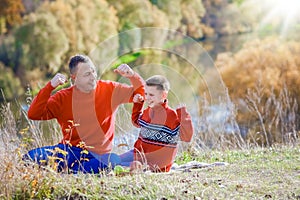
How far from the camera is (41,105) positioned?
4.20m

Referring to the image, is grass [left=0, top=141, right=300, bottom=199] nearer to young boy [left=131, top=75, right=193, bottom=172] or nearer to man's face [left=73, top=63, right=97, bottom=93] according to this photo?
young boy [left=131, top=75, right=193, bottom=172]

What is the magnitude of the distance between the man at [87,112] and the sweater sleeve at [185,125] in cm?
38

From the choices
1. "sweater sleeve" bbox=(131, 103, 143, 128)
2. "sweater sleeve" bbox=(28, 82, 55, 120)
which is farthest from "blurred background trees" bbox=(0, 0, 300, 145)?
"sweater sleeve" bbox=(28, 82, 55, 120)

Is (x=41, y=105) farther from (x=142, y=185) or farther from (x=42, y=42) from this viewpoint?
(x=42, y=42)

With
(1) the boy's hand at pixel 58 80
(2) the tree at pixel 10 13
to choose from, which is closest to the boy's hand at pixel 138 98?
(1) the boy's hand at pixel 58 80

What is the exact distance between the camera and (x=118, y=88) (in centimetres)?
443

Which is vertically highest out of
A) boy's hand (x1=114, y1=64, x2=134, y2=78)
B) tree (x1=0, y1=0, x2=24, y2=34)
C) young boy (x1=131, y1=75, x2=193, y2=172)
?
tree (x1=0, y1=0, x2=24, y2=34)

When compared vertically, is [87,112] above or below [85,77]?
below

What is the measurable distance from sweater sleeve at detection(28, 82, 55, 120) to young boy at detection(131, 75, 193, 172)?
28.0 inches

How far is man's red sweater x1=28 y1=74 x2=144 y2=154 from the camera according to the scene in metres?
4.37

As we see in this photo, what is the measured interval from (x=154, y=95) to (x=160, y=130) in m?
0.30

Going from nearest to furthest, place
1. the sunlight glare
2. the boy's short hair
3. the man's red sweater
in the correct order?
the boy's short hair → the man's red sweater → the sunlight glare

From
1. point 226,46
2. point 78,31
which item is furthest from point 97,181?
point 226,46

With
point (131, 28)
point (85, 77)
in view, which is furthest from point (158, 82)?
point (131, 28)
